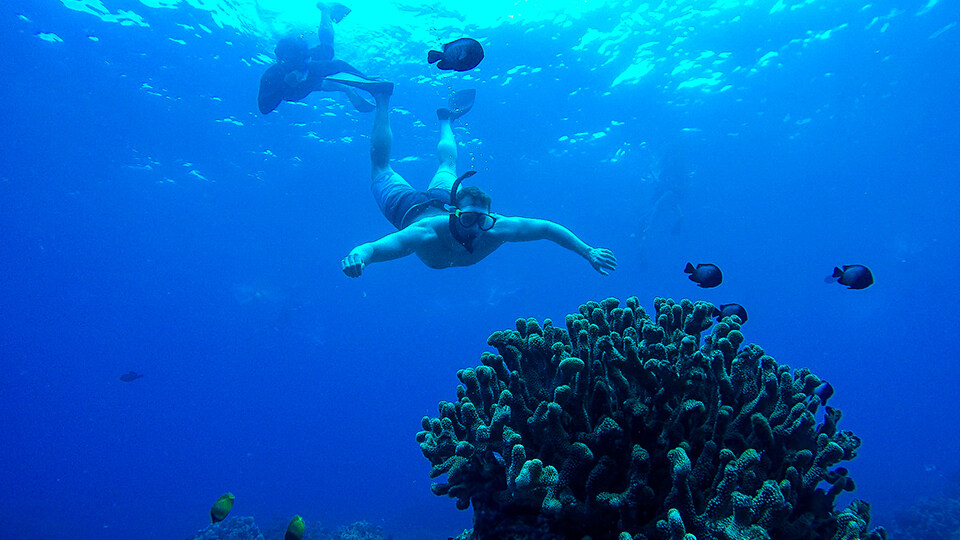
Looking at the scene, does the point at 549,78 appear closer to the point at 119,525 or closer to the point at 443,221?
the point at 443,221

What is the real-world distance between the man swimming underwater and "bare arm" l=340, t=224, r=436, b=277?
24.3 ft

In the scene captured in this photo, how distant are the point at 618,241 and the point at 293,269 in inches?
1358

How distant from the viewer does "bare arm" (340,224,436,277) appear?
17.0 feet

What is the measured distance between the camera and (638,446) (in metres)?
2.33

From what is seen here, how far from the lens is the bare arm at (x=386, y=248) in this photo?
17.0ft

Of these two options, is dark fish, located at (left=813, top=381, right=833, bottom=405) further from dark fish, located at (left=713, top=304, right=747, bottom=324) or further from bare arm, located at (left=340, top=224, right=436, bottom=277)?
bare arm, located at (left=340, top=224, right=436, bottom=277)

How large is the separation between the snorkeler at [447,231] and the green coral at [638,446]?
2.89 m

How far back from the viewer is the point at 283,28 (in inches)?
677


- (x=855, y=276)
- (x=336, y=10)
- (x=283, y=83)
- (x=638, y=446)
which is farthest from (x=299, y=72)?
(x=638, y=446)

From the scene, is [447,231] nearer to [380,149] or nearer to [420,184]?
[380,149]

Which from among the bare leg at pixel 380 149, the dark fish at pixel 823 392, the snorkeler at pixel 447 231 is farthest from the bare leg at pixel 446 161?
the dark fish at pixel 823 392

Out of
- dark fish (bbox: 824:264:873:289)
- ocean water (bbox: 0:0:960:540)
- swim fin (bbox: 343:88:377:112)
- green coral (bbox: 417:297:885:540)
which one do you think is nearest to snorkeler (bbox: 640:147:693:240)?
ocean water (bbox: 0:0:960:540)

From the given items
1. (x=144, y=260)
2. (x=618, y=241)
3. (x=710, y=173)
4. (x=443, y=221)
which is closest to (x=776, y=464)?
(x=443, y=221)

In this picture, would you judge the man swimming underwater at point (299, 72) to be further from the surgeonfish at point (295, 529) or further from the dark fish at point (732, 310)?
the dark fish at point (732, 310)
